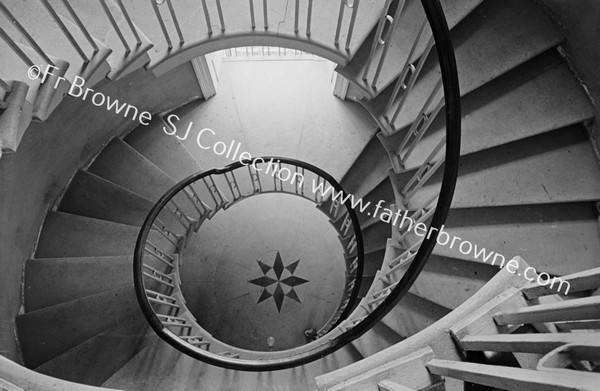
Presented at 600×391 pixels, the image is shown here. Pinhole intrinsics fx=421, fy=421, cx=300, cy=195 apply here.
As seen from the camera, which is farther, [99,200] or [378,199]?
[378,199]

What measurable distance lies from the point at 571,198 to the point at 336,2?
245 centimetres

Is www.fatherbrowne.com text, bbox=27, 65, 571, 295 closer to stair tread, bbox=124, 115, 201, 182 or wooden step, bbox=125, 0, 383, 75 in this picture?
stair tread, bbox=124, 115, 201, 182

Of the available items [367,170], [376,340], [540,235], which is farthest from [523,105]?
[376,340]

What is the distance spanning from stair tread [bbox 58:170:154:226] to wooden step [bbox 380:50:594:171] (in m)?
3.60

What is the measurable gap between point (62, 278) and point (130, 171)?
1466mm

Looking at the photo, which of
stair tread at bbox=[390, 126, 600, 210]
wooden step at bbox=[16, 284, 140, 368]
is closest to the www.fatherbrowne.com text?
stair tread at bbox=[390, 126, 600, 210]

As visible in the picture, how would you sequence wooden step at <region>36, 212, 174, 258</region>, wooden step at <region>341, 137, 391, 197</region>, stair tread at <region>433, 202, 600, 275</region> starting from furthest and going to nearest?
wooden step at <region>341, 137, 391, 197</region>
wooden step at <region>36, 212, 174, 258</region>
stair tread at <region>433, 202, 600, 275</region>

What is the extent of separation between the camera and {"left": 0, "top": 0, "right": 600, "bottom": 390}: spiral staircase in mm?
2674

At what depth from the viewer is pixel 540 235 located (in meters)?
3.40

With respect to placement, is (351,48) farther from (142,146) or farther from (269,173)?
(142,146)

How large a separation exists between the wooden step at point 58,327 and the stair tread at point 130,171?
1.46 m

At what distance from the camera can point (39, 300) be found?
4262 mm

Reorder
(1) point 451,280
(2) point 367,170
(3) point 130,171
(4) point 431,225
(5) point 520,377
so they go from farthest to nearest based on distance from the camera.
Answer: (2) point 367,170
(3) point 130,171
(1) point 451,280
(4) point 431,225
(5) point 520,377

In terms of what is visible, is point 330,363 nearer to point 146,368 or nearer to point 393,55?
point 146,368
